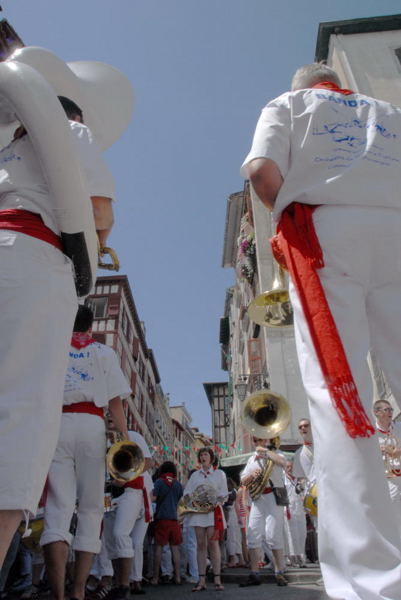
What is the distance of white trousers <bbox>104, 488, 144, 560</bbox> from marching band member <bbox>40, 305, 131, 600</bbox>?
5.55 ft

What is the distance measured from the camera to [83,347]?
3867mm

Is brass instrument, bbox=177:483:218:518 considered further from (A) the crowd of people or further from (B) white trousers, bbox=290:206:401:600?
(B) white trousers, bbox=290:206:401:600

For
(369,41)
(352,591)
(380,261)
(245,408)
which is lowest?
(352,591)

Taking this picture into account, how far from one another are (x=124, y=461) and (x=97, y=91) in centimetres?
315

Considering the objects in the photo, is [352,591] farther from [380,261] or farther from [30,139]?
[30,139]

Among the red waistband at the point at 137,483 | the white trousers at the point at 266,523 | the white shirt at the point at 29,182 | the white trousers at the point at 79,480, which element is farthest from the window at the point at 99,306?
the white shirt at the point at 29,182

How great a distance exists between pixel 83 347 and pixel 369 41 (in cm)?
1837

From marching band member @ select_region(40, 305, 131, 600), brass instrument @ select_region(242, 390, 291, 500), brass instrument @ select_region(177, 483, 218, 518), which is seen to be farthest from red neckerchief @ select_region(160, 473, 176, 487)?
marching band member @ select_region(40, 305, 131, 600)

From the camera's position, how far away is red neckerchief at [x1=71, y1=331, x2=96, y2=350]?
3895 mm

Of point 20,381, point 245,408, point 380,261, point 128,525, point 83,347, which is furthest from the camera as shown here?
point 245,408

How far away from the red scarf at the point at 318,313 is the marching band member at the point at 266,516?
4856 millimetres

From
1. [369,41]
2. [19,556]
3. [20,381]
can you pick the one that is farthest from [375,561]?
[369,41]

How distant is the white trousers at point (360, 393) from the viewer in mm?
1279

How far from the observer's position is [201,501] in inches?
269
